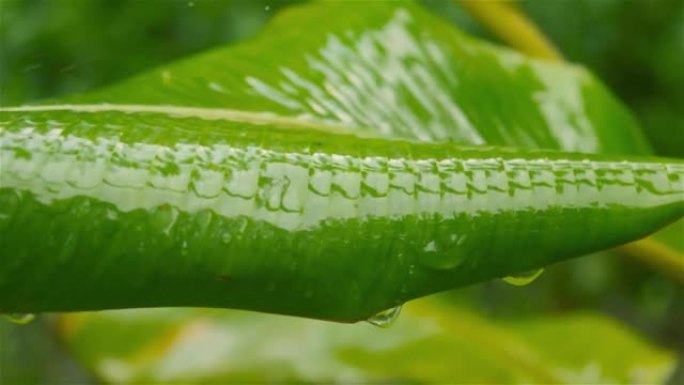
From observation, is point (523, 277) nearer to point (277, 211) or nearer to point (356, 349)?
point (277, 211)

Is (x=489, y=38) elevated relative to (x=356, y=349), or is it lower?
lower

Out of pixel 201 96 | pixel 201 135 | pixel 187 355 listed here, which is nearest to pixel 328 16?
pixel 201 96

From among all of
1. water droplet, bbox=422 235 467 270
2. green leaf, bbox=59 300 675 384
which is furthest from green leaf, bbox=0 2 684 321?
green leaf, bbox=59 300 675 384

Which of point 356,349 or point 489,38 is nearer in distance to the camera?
point 356,349

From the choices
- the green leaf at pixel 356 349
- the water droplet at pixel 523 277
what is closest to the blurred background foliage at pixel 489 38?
the green leaf at pixel 356 349

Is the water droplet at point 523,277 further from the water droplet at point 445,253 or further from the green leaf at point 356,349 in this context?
the green leaf at point 356,349

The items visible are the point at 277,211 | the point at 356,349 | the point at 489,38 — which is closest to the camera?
the point at 277,211

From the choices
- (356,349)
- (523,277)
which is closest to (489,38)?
(356,349)
